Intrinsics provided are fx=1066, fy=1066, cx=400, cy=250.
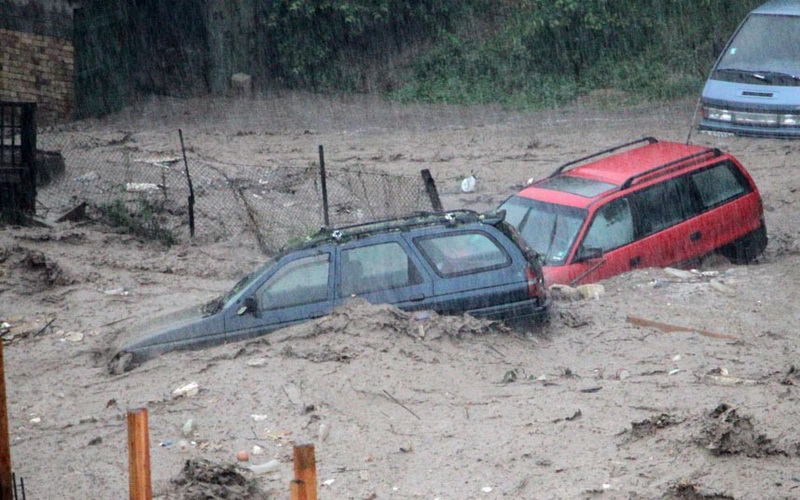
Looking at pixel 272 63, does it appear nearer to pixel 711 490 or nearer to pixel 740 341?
pixel 740 341

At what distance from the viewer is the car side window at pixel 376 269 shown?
938 cm

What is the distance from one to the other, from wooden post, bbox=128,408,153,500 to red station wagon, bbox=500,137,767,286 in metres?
7.21

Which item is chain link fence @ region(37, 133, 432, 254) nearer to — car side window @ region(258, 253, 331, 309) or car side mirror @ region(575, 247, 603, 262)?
Result: car side mirror @ region(575, 247, 603, 262)

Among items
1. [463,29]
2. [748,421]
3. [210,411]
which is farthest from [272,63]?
[748,421]

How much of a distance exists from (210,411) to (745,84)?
1089 centimetres

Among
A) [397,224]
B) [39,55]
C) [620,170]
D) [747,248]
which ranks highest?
[39,55]

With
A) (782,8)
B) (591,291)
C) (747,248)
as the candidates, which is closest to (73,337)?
(591,291)

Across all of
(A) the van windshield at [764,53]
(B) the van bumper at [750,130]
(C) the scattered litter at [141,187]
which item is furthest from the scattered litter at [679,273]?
(C) the scattered litter at [141,187]

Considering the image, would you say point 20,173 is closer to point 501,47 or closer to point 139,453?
point 139,453

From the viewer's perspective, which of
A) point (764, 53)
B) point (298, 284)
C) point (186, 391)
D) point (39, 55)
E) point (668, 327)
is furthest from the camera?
point (39, 55)

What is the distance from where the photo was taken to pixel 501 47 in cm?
2309

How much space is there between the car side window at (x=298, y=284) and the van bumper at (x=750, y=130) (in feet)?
28.9

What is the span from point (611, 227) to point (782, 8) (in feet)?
26.5

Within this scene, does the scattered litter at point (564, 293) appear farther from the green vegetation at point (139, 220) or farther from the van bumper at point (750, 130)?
the van bumper at point (750, 130)
